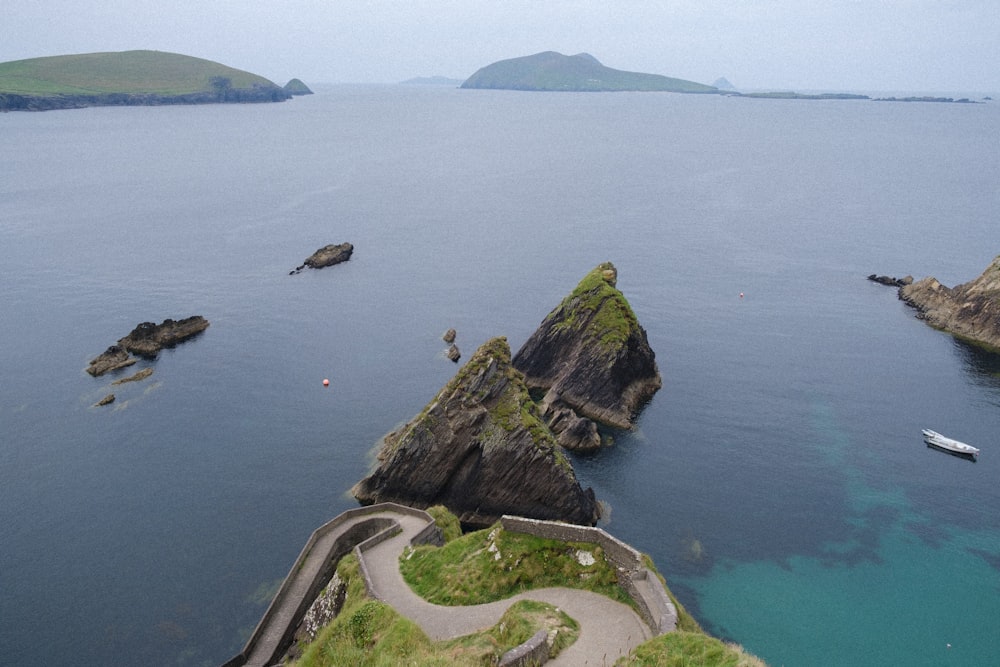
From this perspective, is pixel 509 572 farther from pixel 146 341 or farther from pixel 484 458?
pixel 146 341

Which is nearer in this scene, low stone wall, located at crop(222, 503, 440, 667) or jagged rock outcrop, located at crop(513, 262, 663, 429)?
low stone wall, located at crop(222, 503, 440, 667)

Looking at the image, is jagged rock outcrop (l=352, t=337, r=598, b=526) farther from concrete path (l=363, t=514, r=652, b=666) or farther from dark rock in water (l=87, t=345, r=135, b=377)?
dark rock in water (l=87, t=345, r=135, b=377)

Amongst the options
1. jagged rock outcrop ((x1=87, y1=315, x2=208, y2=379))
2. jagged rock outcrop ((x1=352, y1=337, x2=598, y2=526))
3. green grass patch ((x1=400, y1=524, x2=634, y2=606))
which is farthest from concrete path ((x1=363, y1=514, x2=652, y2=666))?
jagged rock outcrop ((x1=87, y1=315, x2=208, y2=379))

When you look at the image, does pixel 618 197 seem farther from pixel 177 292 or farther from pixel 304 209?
pixel 177 292

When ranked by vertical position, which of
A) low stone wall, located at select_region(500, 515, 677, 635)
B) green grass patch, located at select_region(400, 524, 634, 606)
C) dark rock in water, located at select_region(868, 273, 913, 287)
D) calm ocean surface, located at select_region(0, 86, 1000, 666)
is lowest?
calm ocean surface, located at select_region(0, 86, 1000, 666)

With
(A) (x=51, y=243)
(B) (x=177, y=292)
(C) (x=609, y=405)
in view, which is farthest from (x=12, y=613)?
(A) (x=51, y=243)

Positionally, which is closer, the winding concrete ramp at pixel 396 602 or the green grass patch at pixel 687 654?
the green grass patch at pixel 687 654

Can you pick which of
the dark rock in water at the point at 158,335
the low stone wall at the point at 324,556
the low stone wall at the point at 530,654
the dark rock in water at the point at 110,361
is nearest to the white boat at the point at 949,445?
the low stone wall at the point at 324,556

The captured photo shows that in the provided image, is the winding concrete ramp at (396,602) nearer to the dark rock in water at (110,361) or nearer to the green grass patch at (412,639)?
the green grass patch at (412,639)
